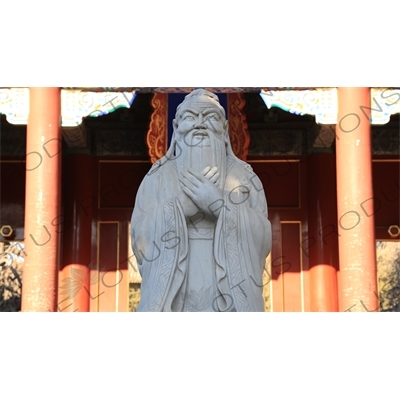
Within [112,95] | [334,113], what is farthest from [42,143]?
[334,113]

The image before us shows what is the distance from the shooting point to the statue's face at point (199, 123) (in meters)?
5.23

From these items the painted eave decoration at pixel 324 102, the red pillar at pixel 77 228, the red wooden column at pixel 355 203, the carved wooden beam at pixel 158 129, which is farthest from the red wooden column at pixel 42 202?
the red wooden column at pixel 355 203

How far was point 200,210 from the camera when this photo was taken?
16.4 feet

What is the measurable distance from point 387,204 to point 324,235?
3.03 ft

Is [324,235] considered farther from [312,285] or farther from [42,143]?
[42,143]

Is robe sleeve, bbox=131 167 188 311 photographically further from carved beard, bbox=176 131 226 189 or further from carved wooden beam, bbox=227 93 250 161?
carved wooden beam, bbox=227 93 250 161

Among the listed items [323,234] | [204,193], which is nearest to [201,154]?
[204,193]

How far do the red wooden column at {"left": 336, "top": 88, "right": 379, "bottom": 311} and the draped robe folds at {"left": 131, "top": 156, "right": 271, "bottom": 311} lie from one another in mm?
4684

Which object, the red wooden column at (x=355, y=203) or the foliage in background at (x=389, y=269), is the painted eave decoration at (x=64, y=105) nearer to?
the red wooden column at (x=355, y=203)

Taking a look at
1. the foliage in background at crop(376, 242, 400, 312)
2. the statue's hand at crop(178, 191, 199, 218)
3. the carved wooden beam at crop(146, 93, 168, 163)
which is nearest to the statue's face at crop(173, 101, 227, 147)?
the statue's hand at crop(178, 191, 199, 218)

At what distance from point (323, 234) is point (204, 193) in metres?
6.82

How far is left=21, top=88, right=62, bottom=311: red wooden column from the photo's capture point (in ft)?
31.7

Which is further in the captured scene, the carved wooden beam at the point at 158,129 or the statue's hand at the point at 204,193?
the carved wooden beam at the point at 158,129

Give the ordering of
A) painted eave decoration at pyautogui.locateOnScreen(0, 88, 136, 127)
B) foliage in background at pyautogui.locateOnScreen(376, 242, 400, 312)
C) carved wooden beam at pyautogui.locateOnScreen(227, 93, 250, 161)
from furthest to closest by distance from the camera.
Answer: foliage in background at pyautogui.locateOnScreen(376, 242, 400, 312)
carved wooden beam at pyautogui.locateOnScreen(227, 93, 250, 161)
painted eave decoration at pyautogui.locateOnScreen(0, 88, 136, 127)
